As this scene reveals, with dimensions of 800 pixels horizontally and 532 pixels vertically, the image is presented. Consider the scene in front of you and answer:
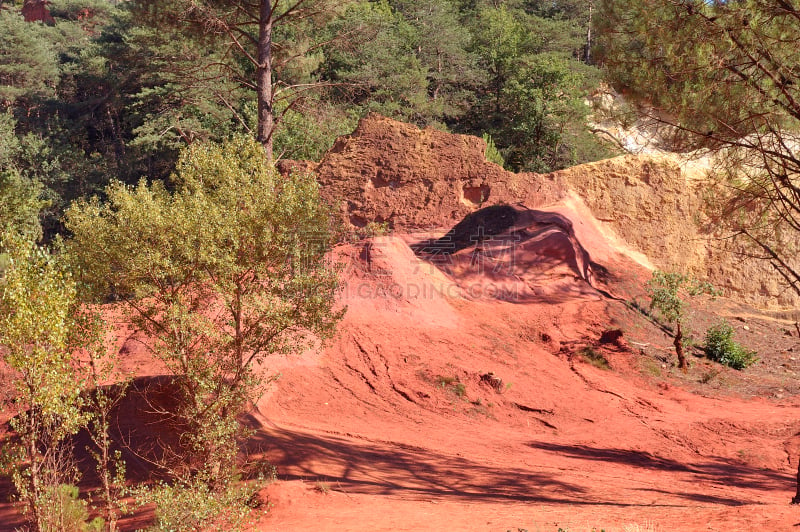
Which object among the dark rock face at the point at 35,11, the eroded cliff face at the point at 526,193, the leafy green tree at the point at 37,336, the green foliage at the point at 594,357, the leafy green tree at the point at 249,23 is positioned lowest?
the green foliage at the point at 594,357

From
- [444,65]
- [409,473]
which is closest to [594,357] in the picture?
[409,473]

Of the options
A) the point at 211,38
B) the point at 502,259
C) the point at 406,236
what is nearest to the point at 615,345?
the point at 502,259

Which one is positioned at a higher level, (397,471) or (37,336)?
(37,336)

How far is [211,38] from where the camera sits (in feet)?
52.0

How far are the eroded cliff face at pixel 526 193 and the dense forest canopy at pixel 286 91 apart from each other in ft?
6.85

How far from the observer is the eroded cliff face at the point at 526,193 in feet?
68.2

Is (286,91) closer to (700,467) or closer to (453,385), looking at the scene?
(453,385)

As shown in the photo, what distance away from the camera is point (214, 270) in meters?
8.37

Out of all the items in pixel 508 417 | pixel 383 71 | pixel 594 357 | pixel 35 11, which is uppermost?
pixel 35 11

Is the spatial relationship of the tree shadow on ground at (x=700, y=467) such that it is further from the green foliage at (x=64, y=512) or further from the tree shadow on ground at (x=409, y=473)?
the green foliage at (x=64, y=512)

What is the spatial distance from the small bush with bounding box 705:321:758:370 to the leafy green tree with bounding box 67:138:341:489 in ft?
39.0

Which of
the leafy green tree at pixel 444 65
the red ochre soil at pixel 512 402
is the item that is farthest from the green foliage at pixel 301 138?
the leafy green tree at pixel 444 65

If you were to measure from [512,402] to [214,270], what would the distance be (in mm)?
7667

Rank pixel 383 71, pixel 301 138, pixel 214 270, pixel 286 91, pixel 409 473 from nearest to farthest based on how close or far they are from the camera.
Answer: pixel 214 270 < pixel 409 473 < pixel 301 138 < pixel 286 91 < pixel 383 71
